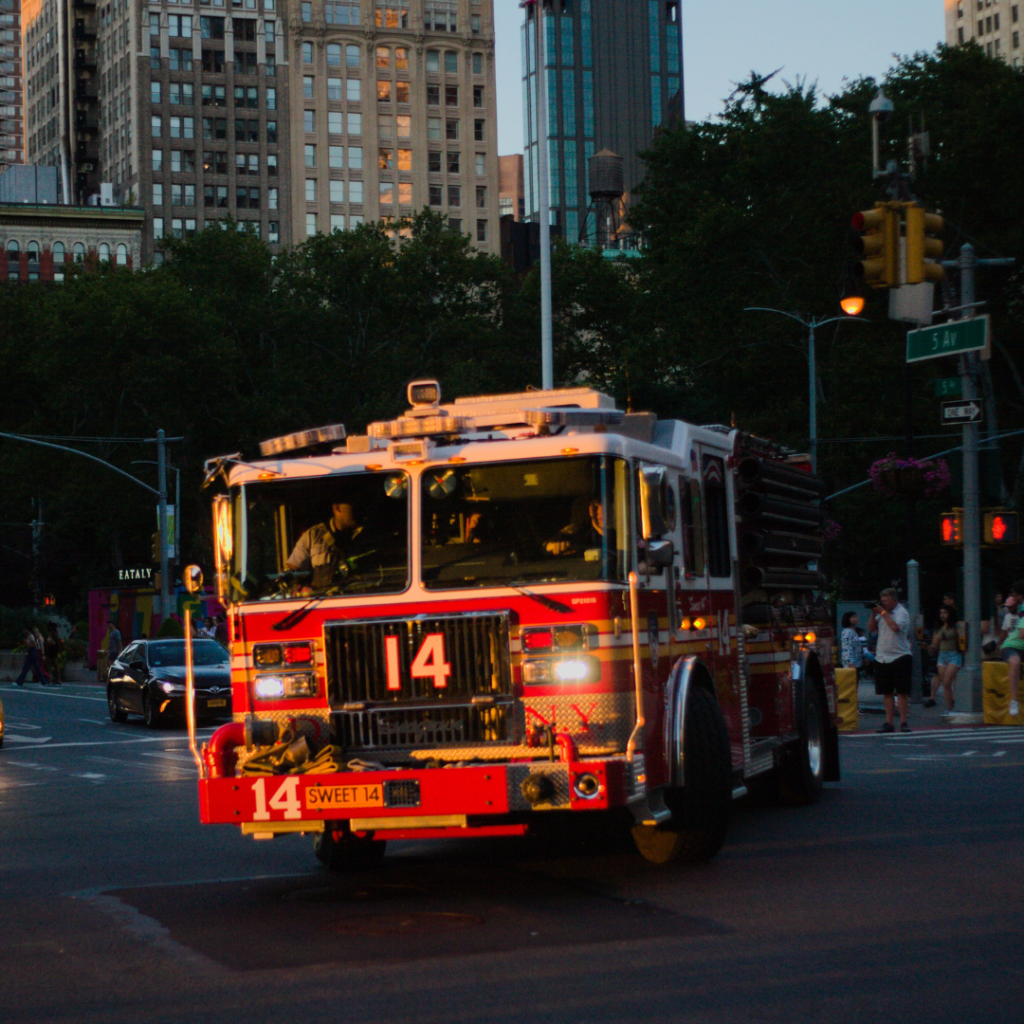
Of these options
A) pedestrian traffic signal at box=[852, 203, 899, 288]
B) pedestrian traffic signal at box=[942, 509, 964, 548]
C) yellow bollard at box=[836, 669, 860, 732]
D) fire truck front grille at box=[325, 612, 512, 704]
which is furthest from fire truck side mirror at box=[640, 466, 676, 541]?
pedestrian traffic signal at box=[942, 509, 964, 548]

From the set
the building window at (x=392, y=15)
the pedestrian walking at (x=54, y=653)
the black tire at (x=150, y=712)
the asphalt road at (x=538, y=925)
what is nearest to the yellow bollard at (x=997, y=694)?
the asphalt road at (x=538, y=925)

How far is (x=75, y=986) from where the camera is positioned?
798 cm

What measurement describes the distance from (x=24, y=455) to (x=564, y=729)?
66.1 meters

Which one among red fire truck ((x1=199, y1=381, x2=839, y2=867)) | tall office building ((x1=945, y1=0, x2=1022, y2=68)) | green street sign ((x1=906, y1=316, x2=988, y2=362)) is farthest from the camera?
tall office building ((x1=945, y1=0, x2=1022, y2=68))

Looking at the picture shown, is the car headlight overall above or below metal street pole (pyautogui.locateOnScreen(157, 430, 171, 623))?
below

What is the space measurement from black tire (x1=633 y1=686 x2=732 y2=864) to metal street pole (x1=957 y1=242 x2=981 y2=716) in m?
13.9

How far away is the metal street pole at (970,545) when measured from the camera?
2412cm

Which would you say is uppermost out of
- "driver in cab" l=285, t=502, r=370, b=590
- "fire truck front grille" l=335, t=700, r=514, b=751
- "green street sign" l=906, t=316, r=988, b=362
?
"green street sign" l=906, t=316, r=988, b=362

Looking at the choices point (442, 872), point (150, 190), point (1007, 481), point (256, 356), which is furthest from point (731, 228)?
point (150, 190)

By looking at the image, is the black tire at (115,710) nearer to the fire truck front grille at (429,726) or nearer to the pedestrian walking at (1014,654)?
the pedestrian walking at (1014,654)

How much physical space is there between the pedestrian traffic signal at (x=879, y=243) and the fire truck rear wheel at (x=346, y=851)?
861 centimetres

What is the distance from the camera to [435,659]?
10000mm

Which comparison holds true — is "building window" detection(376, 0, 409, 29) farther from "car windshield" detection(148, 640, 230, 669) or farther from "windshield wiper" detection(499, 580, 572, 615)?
"windshield wiper" detection(499, 580, 572, 615)

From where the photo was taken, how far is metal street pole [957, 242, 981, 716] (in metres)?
24.1
